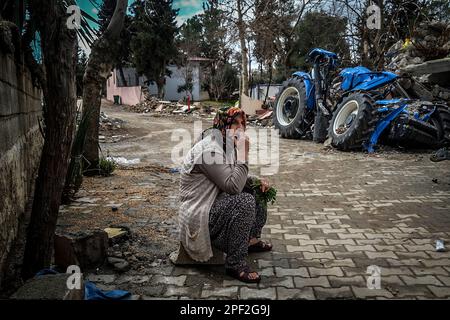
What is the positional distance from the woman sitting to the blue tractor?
6.25 metres

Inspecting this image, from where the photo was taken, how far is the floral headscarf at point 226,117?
9.59 feet

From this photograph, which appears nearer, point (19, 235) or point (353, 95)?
point (19, 235)

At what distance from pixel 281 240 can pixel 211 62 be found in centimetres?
3565

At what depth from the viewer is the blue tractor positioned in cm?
827

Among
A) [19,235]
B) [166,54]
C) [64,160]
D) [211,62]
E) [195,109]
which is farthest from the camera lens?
[211,62]

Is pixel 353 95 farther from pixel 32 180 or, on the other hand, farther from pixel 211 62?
pixel 211 62

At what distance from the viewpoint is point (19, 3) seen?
3988 millimetres

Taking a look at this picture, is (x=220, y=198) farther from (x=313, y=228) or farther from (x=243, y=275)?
(x=313, y=228)

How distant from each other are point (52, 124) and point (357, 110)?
25.4 ft

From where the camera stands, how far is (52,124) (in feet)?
7.91

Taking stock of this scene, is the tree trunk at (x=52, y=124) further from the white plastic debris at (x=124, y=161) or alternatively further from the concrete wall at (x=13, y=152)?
the white plastic debris at (x=124, y=161)

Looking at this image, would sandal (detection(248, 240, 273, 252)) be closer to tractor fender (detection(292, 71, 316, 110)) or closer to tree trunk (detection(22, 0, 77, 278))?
tree trunk (detection(22, 0, 77, 278))

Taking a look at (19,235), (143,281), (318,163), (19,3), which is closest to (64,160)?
(143,281)

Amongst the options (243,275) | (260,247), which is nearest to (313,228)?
(260,247)
